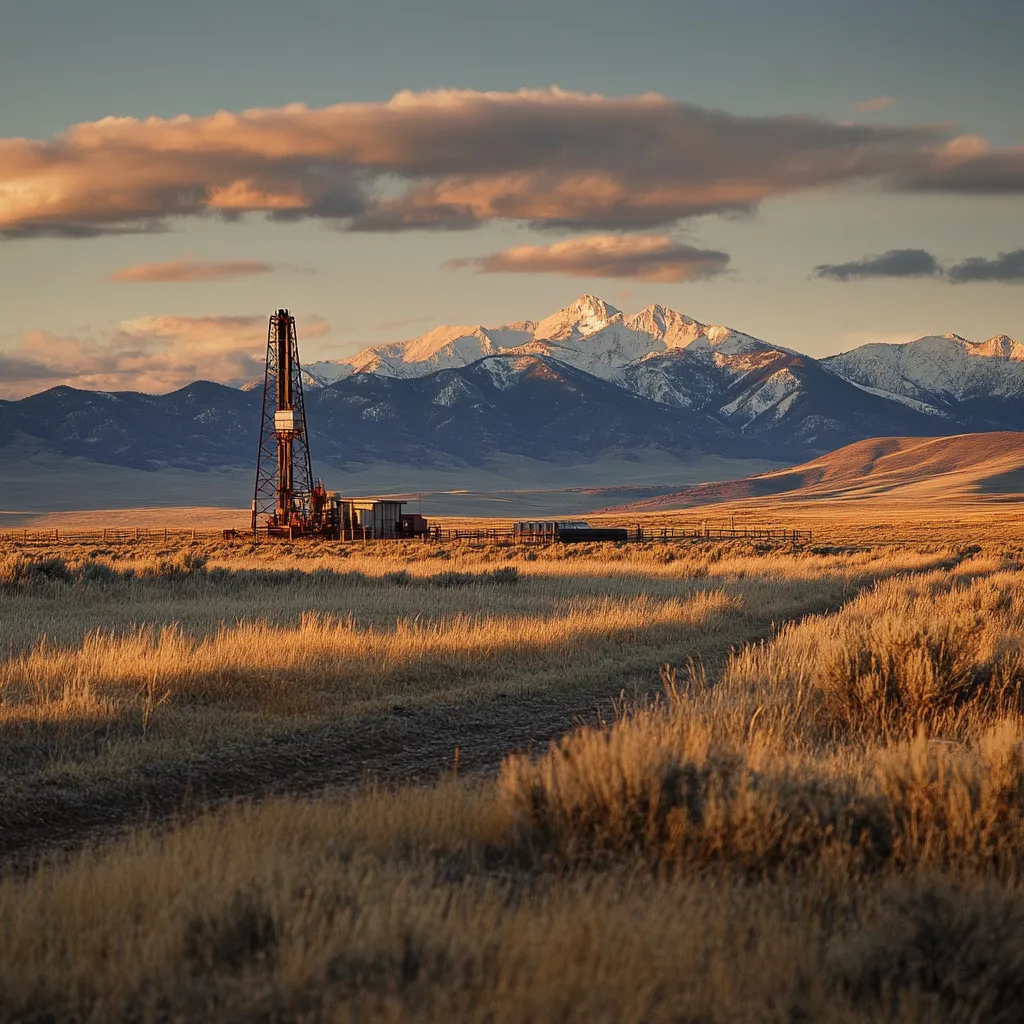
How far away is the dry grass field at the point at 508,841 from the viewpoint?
14.9 feet

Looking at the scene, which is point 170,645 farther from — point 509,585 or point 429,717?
point 509,585

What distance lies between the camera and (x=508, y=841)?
6.49 m

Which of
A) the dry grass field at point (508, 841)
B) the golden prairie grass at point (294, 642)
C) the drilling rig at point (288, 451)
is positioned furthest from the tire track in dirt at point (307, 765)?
the drilling rig at point (288, 451)

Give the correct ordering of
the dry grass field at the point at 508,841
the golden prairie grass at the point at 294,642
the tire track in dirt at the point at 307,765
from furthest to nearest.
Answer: the golden prairie grass at the point at 294,642, the tire track in dirt at the point at 307,765, the dry grass field at the point at 508,841

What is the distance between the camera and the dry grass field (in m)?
4.55

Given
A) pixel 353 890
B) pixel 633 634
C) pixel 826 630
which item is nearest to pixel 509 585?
pixel 633 634

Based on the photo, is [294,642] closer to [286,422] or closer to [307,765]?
[307,765]

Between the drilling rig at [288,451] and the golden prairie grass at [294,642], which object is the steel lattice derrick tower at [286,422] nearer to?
the drilling rig at [288,451]

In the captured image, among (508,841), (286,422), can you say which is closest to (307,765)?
(508,841)

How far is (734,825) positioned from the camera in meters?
6.13

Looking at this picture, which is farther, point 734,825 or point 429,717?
point 429,717

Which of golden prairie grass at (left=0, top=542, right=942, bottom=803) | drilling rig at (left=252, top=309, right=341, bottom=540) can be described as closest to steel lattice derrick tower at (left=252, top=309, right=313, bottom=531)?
drilling rig at (left=252, top=309, right=341, bottom=540)

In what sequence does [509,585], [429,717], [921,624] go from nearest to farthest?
1. [429,717]
2. [921,624]
3. [509,585]

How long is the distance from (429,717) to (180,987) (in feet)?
23.6
